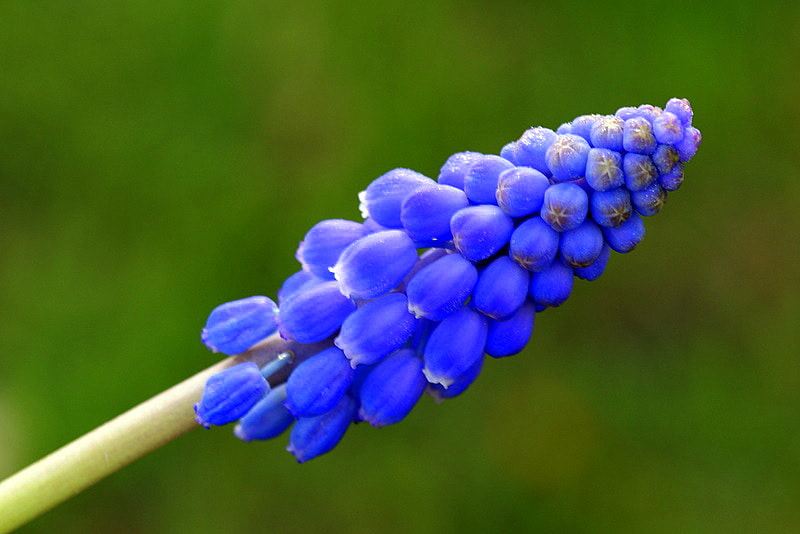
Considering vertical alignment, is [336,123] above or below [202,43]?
below

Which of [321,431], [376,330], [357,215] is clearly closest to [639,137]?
[376,330]

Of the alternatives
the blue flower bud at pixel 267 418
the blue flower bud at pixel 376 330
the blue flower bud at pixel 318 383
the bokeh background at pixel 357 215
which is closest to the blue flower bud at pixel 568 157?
the blue flower bud at pixel 376 330

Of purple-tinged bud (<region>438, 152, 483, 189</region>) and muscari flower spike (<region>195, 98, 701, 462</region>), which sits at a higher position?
purple-tinged bud (<region>438, 152, 483, 189</region>)

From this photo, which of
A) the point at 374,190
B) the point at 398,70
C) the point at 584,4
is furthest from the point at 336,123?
the point at 374,190

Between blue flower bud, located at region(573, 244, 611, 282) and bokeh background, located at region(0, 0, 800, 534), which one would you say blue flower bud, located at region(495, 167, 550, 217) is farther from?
bokeh background, located at region(0, 0, 800, 534)

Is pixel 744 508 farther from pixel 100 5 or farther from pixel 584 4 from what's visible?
pixel 100 5

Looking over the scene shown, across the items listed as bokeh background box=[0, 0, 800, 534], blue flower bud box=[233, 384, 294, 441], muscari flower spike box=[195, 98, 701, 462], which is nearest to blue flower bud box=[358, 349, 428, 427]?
muscari flower spike box=[195, 98, 701, 462]

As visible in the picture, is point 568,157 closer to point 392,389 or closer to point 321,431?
point 392,389
